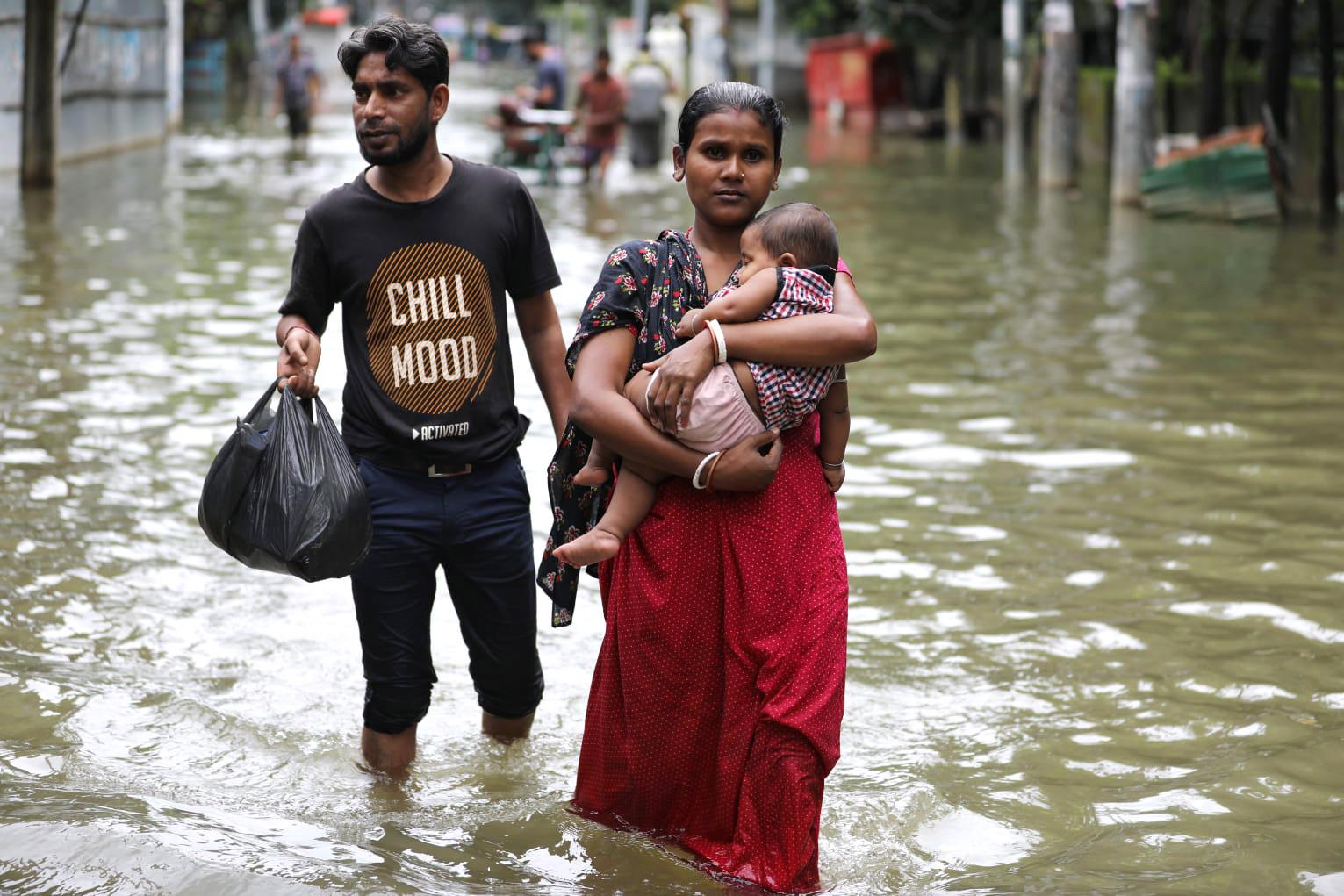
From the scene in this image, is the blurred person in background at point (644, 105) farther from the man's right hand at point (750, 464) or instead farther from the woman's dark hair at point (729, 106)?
the man's right hand at point (750, 464)

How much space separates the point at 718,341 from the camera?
3.21m

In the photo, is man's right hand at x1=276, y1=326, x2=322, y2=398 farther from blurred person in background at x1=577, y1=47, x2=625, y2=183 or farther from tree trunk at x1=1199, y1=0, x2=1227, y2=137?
blurred person in background at x1=577, y1=47, x2=625, y2=183

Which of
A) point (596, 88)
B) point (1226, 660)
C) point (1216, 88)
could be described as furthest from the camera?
point (596, 88)

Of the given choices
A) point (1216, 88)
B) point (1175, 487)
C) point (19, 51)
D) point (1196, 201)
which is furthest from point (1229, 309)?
point (19, 51)

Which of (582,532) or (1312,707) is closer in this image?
(582,532)

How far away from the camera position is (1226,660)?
5.28m

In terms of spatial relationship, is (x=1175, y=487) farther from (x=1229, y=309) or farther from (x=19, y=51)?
(x=19, y=51)

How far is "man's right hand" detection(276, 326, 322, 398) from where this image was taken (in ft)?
12.1

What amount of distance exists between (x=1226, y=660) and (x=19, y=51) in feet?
58.9

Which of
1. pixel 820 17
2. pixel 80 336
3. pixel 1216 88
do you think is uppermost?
pixel 820 17

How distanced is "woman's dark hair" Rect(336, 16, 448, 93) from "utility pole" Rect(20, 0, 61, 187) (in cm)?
1518

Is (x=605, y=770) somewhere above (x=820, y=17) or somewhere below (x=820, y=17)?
below

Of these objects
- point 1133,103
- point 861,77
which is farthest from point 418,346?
point 861,77

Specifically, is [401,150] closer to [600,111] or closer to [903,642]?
[903,642]
